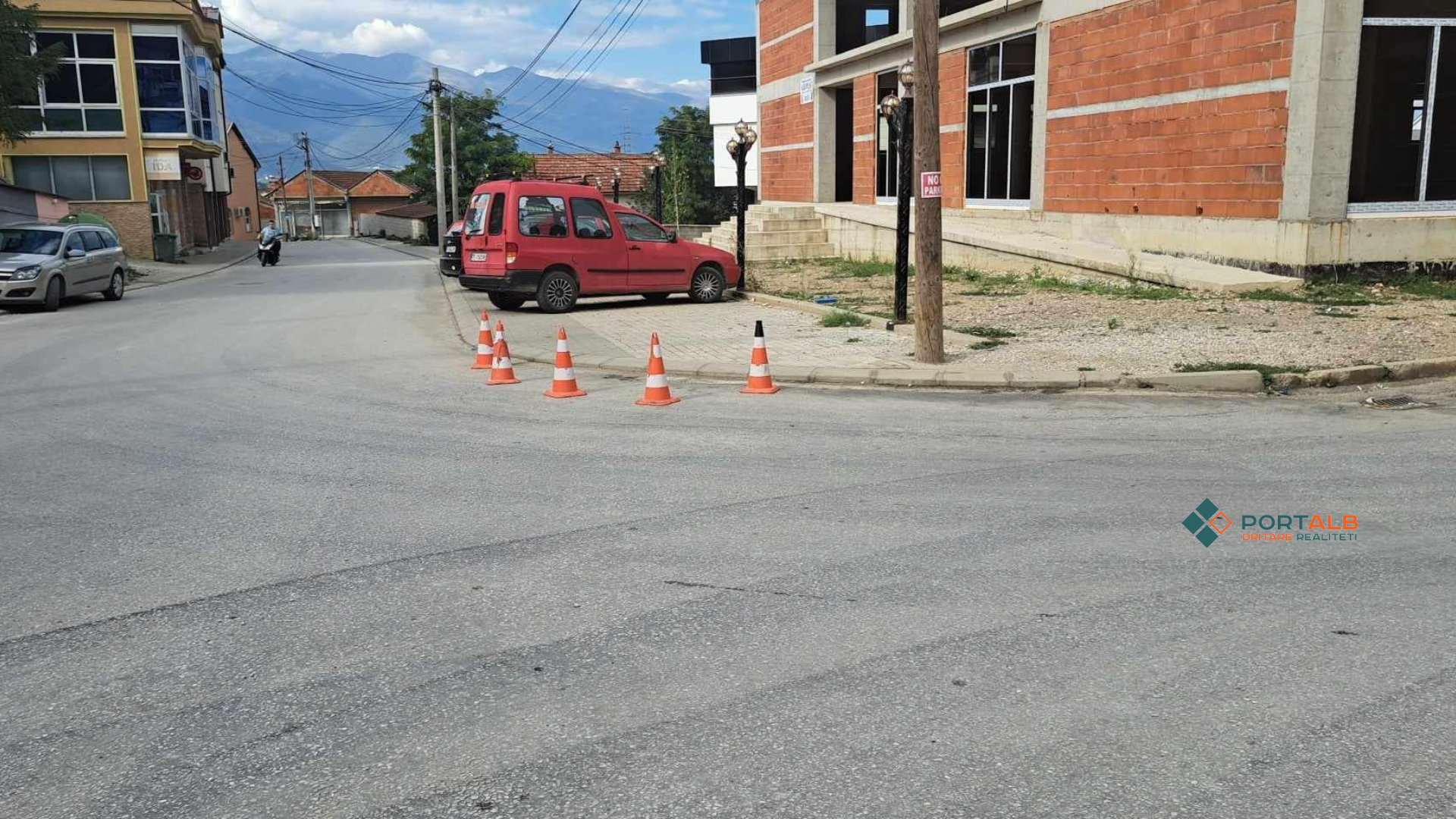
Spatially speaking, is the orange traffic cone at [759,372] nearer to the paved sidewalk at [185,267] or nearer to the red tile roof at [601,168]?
the paved sidewalk at [185,267]

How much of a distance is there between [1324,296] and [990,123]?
1035 cm

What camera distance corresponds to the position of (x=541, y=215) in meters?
16.7

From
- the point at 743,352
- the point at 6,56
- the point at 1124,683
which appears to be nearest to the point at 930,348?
the point at 743,352

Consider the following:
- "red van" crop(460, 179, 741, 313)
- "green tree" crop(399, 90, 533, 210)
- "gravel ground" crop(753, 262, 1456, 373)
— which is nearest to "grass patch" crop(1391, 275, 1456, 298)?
"gravel ground" crop(753, 262, 1456, 373)

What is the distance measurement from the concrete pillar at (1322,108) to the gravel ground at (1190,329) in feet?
4.96

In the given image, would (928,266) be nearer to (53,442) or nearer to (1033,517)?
(1033,517)

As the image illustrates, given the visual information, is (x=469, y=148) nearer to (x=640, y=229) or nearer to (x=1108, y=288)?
(x=640, y=229)

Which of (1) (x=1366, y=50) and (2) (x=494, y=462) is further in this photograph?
(1) (x=1366, y=50)

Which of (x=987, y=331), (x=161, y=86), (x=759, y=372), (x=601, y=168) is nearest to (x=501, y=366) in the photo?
(x=759, y=372)

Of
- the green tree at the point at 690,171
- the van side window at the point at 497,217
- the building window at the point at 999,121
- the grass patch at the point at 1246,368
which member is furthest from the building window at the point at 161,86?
the grass patch at the point at 1246,368

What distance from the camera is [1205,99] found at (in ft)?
53.8

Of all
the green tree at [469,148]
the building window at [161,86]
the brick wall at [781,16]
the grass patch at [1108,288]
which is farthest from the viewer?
the green tree at [469,148]

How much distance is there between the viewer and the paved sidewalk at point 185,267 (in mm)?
29609

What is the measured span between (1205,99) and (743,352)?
9351 millimetres
